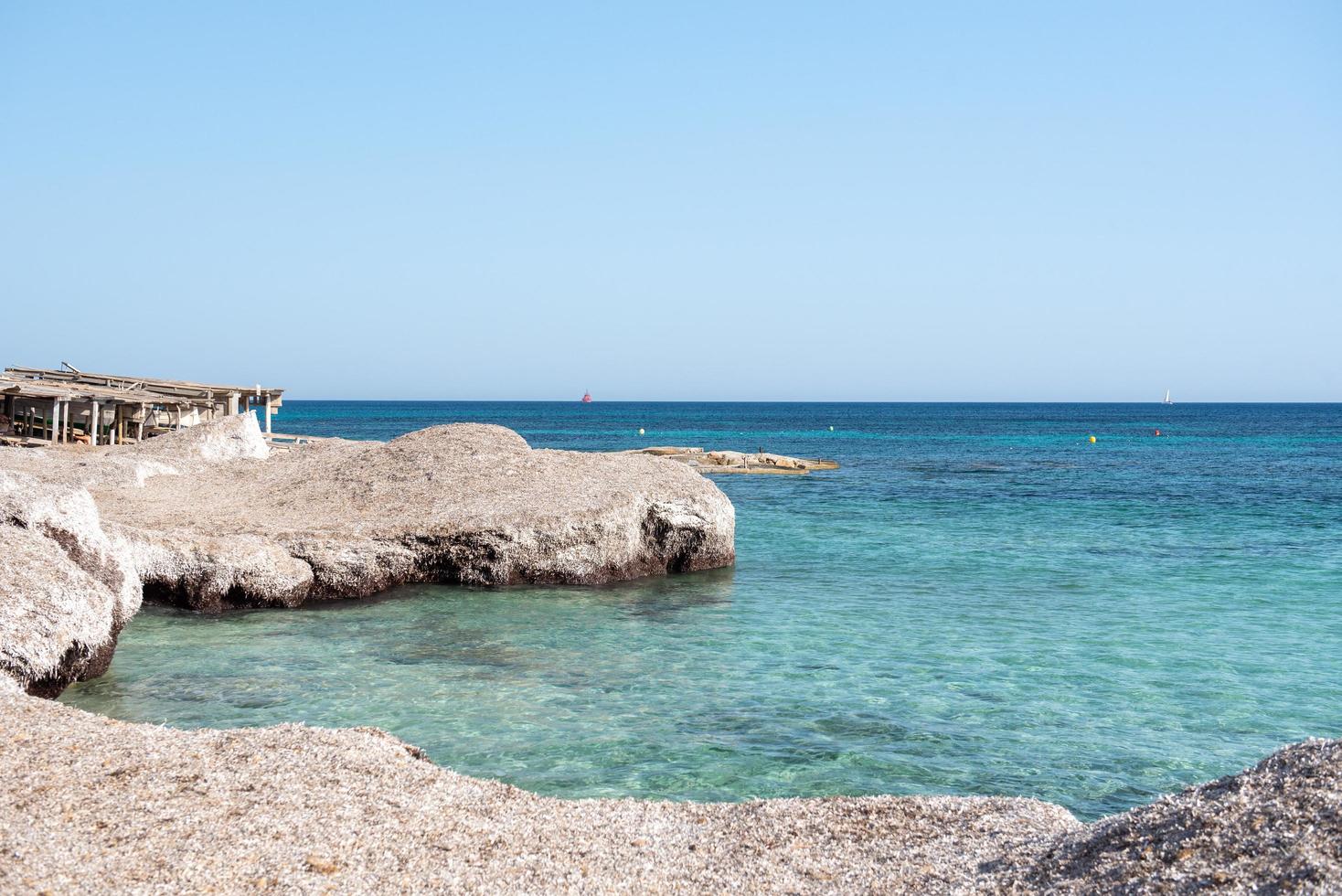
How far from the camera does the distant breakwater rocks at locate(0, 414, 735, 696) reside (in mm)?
→ 11875

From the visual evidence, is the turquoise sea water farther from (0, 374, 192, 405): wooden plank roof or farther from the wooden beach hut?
the wooden beach hut

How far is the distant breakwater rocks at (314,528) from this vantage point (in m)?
11.9

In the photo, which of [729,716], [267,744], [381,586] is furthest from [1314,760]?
[381,586]

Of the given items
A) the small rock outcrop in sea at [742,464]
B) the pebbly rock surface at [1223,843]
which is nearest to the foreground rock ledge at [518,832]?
the pebbly rock surface at [1223,843]

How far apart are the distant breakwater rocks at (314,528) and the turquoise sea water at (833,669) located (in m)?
0.58

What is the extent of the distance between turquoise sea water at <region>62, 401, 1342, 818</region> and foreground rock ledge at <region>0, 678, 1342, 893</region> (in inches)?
78.6

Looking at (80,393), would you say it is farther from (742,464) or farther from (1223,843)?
(1223,843)

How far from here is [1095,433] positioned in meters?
99.2

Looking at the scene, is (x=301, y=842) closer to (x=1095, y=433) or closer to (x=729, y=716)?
(x=729, y=716)

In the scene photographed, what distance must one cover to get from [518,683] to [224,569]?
6320 millimetres

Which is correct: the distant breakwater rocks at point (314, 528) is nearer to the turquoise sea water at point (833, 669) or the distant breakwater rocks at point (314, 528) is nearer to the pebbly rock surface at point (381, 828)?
the turquoise sea water at point (833, 669)

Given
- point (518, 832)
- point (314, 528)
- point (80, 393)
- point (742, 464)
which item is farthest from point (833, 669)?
point (742, 464)

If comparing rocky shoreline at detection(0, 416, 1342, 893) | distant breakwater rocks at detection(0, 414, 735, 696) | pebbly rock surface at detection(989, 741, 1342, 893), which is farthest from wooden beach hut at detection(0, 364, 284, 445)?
pebbly rock surface at detection(989, 741, 1342, 893)

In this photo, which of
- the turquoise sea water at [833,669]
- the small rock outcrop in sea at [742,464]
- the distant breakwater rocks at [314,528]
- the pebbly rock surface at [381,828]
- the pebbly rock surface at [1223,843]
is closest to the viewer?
the pebbly rock surface at [1223,843]
